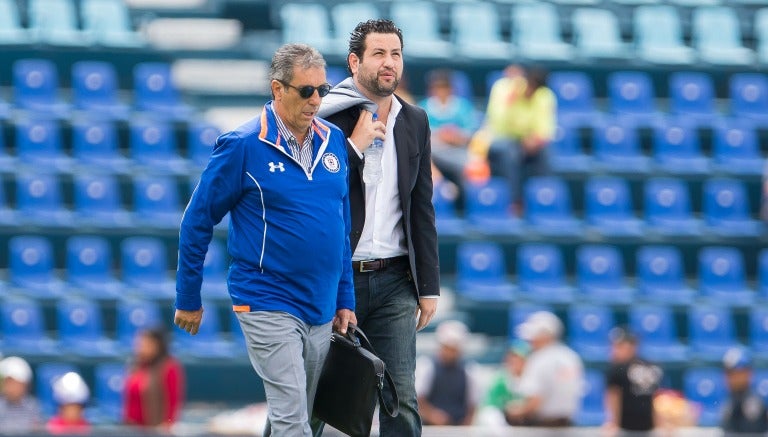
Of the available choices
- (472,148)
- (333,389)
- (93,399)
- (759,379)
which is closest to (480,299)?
(472,148)

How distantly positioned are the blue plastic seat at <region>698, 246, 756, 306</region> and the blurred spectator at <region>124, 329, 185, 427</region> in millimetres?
5253

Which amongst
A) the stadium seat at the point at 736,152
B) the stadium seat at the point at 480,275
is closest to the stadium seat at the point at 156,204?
the stadium seat at the point at 480,275

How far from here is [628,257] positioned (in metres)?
14.3

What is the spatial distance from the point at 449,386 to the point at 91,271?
11.5 feet

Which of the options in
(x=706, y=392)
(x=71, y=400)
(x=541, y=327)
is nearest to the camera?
(x=71, y=400)

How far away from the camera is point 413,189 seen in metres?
5.95

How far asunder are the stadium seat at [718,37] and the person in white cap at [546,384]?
5.50 meters

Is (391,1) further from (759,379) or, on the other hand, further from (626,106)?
(759,379)

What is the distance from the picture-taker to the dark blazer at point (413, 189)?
5.84 meters

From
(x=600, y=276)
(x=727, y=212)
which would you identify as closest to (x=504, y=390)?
(x=600, y=276)

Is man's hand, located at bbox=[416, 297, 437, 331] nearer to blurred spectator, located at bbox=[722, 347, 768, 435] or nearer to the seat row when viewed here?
blurred spectator, located at bbox=[722, 347, 768, 435]

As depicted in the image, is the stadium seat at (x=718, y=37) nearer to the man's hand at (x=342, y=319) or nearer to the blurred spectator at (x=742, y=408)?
the blurred spectator at (x=742, y=408)

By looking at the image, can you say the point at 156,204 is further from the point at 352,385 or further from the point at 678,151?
the point at 352,385

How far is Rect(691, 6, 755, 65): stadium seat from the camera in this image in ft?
51.9
